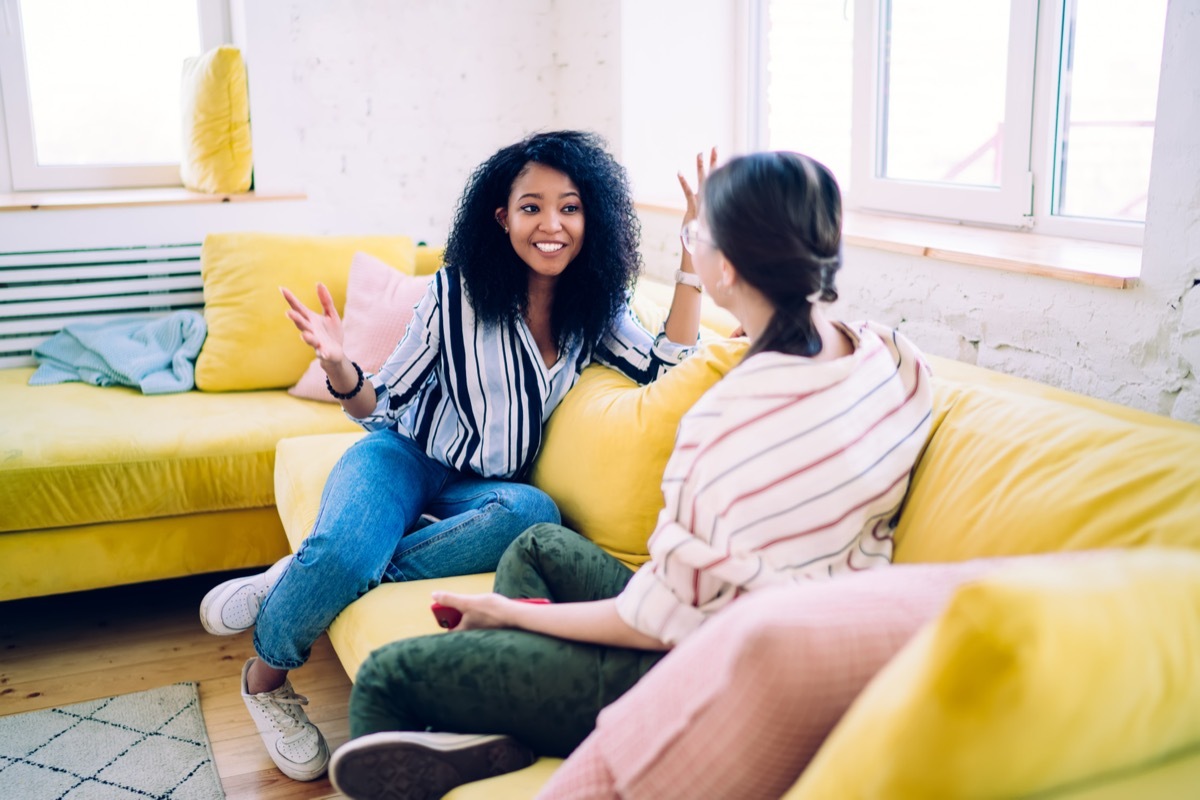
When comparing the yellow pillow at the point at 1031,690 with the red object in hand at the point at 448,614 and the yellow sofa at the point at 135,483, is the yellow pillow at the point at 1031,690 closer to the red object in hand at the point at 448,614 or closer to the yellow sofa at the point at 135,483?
the red object in hand at the point at 448,614

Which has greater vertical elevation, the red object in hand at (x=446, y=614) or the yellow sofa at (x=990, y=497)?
the yellow sofa at (x=990, y=497)

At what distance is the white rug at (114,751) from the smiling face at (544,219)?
1.15 meters

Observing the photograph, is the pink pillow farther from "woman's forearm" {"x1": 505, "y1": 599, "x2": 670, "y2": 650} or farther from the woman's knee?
"woman's forearm" {"x1": 505, "y1": 599, "x2": 670, "y2": 650}

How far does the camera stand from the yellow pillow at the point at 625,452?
184cm

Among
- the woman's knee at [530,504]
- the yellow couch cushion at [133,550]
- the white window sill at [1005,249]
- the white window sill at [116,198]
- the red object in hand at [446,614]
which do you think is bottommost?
the yellow couch cushion at [133,550]

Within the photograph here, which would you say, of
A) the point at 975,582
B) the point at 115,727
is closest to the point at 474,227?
the point at 115,727

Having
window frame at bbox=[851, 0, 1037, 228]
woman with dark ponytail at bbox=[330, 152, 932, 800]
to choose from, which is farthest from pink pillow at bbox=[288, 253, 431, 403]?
woman with dark ponytail at bbox=[330, 152, 932, 800]

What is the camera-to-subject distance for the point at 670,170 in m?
3.61

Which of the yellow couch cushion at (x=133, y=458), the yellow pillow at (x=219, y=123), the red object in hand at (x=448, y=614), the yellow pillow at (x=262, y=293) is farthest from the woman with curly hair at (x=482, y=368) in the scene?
the yellow pillow at (x=219, y=123)

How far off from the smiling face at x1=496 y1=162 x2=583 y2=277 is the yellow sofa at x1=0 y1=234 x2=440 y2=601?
3.14ft

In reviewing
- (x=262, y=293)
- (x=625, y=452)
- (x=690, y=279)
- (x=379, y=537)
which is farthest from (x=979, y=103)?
(x=262, y=293)

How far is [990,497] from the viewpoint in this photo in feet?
4.32

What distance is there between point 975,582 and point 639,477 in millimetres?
1162

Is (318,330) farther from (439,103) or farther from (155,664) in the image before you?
(439,103)
